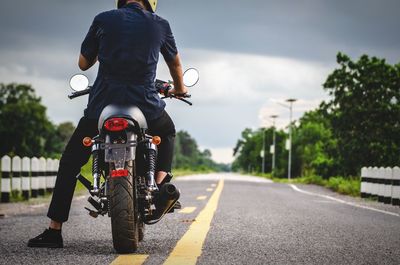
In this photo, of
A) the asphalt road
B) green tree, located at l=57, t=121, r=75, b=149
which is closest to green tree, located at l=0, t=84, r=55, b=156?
green tree, located at l=57, t=121, r=75, b=149

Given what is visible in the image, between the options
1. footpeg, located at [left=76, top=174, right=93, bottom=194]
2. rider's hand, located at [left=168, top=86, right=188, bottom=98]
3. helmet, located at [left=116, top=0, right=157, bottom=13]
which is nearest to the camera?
footpeg, located at [left=76, top=174, right=93, bottom=194]

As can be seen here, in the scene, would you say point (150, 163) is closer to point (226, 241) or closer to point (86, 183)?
point (86, 183)

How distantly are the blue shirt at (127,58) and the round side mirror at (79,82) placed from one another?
36 centimetres

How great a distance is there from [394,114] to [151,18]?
26.4 meters

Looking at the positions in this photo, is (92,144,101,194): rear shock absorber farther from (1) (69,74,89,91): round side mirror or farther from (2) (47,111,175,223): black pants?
(1) (69,74,89,91): round side mirror

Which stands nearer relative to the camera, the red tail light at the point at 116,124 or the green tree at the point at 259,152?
the red tail light at the point at 116,124

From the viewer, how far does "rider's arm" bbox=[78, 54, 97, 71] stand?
468 cm

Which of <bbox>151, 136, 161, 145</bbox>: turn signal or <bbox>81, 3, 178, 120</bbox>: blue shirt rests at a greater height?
<bbox>81, 3, 178, 120</bbox>: blue shirt

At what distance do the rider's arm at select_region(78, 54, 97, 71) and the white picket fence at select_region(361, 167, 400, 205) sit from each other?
32.4 feet

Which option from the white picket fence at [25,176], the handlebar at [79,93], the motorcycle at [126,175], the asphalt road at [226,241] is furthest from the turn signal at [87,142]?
the white picket fence at [25,176]

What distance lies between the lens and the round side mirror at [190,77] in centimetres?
504

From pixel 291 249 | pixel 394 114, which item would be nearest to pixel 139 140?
pixel 291 249

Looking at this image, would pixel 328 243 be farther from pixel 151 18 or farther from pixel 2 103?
pixel 2 103

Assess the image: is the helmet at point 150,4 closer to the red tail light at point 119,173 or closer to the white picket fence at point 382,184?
the red tail light at point 119,173
